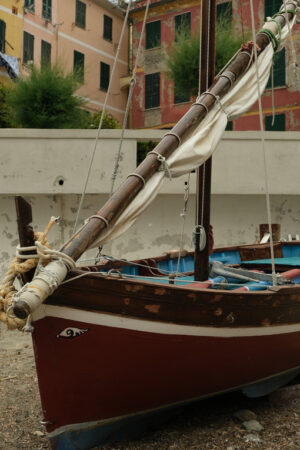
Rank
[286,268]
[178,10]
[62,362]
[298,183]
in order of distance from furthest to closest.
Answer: [178,10] → [298,183] → [286,268] → [62,362]

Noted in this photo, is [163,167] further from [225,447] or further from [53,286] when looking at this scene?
[225,447]

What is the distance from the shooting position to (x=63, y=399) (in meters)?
3.76

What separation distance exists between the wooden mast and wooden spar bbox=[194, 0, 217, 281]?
7.2 inches

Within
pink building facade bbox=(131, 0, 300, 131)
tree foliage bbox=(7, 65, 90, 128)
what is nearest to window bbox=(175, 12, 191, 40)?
pink building facade bbox=(131, 0, 300, 131)

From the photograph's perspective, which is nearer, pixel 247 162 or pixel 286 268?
pixel 286 268

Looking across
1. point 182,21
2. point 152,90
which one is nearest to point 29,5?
point 152,90

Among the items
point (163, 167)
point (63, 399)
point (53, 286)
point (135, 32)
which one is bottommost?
point (63, 399)

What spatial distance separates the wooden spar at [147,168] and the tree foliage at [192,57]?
466 inches

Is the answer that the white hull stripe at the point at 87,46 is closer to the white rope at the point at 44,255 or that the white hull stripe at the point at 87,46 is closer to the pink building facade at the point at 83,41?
the pink building facade at the point at 83,41

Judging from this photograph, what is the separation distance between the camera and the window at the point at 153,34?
84.0 feet

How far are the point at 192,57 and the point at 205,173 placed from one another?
13.1 meters

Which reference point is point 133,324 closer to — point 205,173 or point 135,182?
point 135,182

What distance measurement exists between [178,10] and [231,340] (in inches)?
945

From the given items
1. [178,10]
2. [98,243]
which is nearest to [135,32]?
[178,10]
